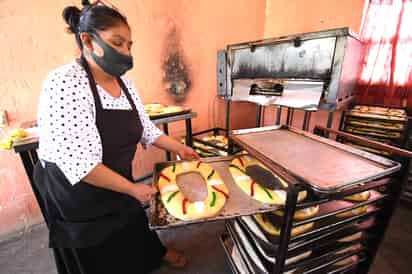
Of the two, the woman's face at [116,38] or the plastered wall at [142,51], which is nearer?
the woman's face at [116,38]

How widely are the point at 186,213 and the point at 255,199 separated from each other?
0.83 ft

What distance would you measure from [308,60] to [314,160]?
103 centimetres

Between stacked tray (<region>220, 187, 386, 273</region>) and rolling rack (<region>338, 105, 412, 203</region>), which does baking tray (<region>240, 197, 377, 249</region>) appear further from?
rolling rack (<region>338, 105, 412, 203</region>)

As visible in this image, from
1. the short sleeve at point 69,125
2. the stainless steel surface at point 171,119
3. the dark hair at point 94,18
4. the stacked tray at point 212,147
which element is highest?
the dark hair at point 94,18

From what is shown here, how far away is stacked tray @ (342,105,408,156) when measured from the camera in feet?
5.34

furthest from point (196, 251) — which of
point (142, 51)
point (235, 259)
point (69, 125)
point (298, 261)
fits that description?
point (142, 51)

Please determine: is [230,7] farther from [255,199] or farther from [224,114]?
[255,199]

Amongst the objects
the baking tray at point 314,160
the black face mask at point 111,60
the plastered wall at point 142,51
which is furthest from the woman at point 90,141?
the plastered wall at point 142,51

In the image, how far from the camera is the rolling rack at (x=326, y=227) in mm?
626

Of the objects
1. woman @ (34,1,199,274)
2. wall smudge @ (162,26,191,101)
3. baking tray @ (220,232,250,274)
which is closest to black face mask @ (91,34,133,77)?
woman @ (34,1,199,274)

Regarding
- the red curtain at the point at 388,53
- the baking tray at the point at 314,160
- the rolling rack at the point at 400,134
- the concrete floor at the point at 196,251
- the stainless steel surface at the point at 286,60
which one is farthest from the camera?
the red curtain at the point at 388,53

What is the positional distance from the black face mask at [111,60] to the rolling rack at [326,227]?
1.96ft

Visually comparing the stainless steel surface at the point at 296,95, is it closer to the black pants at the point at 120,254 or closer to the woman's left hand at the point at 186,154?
the woman's left hand at the point at 186,154

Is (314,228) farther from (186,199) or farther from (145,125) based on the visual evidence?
(145,125)
